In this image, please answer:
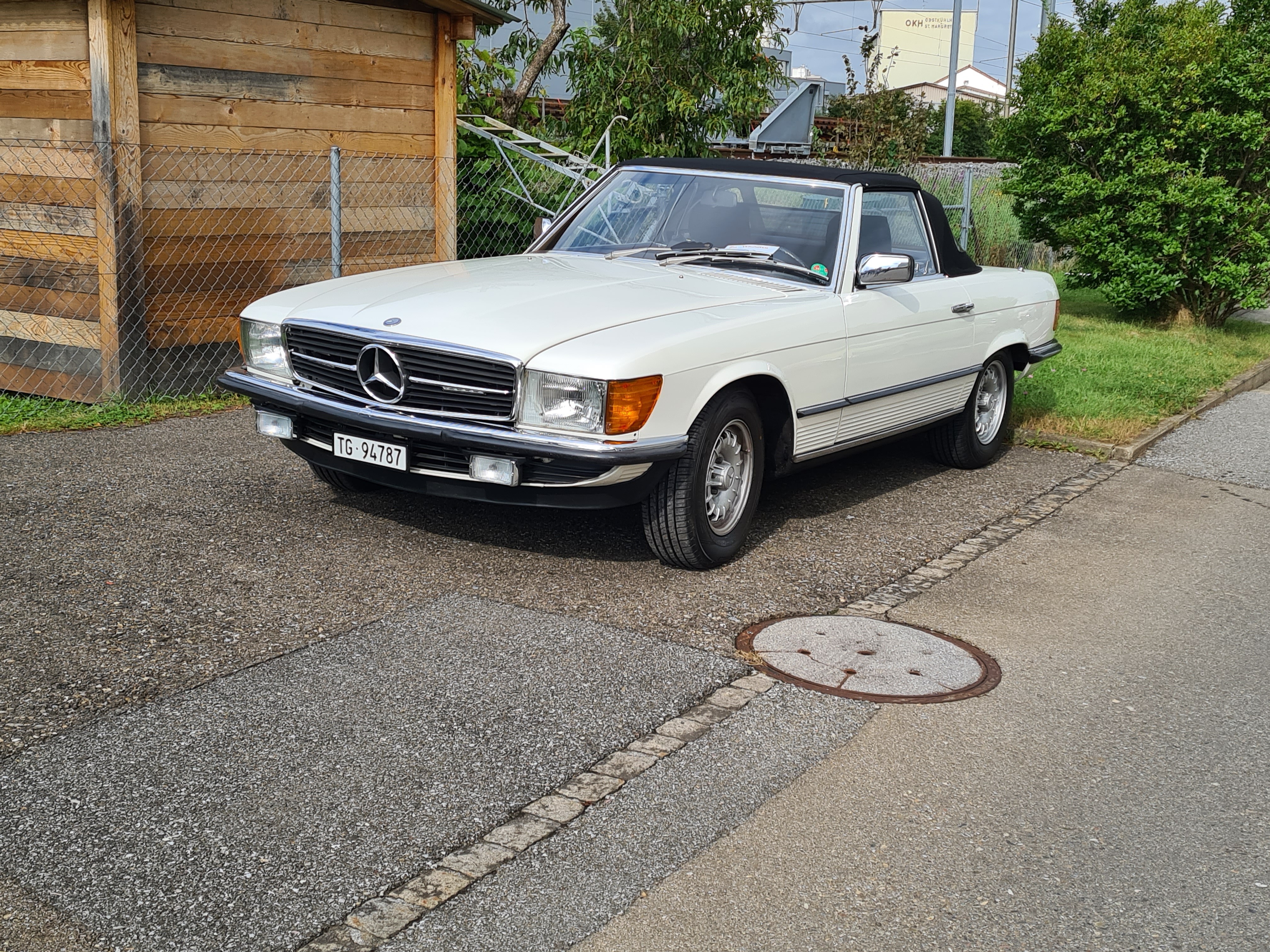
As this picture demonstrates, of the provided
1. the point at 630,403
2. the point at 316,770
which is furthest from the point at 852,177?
the point at 316,770

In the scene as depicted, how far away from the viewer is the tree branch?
16078 millimetres

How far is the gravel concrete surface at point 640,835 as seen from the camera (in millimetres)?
2969

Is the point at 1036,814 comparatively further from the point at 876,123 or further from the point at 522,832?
the point at 876,123

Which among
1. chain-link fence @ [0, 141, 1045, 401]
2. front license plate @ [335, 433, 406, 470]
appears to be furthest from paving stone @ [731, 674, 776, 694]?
chain-link fence @ [0, 141, 1045, 401]

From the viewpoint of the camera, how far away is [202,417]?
27.9 ft

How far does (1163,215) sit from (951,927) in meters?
12.2

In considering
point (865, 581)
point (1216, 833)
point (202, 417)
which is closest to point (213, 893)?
point (1216, 833)

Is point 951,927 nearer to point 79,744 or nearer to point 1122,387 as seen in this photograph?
point 79,744

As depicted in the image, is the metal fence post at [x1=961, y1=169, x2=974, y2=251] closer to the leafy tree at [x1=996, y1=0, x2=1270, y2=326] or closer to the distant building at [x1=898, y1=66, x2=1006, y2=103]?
the leafy tree at [x1=996, y1=0, x2=1270, y2=326]

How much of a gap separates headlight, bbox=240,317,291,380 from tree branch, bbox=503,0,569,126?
10.9m

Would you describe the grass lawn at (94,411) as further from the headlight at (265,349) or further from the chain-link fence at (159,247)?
the headlight at (265,349)

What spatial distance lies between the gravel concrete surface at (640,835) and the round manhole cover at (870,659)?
161 mm

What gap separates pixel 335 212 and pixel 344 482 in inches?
151

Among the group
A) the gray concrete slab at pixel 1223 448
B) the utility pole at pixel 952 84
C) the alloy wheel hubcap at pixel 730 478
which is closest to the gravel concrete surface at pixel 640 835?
the alloy wheel hubcap at pixel 730 478
